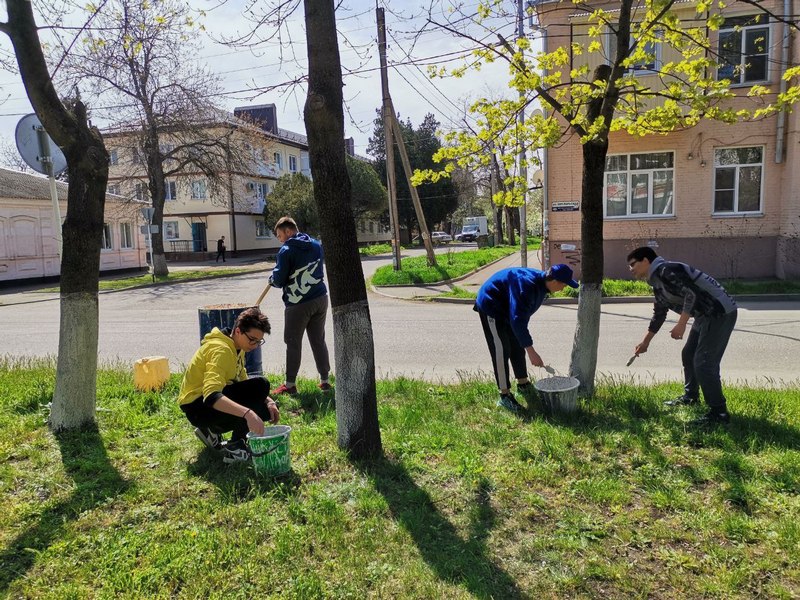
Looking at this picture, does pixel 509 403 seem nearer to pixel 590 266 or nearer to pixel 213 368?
pixel 590 266

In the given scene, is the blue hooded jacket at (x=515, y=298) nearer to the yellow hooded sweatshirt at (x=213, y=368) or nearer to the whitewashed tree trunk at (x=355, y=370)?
the whitewashed tree trunk at (x=355, y=370)

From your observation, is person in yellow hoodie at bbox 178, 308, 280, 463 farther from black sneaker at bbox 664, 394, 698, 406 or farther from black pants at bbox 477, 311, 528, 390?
black sneaker at bbox 664, 394, 698, 406

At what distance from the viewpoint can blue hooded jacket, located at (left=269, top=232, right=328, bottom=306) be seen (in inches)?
230

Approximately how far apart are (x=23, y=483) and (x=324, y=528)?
219 cm

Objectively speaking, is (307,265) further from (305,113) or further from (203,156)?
(203,156)

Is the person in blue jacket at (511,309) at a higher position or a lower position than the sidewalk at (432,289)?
higher

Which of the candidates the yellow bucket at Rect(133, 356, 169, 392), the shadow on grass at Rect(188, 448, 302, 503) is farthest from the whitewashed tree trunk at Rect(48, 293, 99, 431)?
the shadow on grass at Rect(188, 448, 302, 503)

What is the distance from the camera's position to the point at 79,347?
4840 millimetres

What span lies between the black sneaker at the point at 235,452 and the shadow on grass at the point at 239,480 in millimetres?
34

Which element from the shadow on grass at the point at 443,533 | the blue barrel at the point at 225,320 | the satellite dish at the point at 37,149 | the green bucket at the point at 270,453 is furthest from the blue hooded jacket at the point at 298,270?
the satellite dish at the point at 37,149

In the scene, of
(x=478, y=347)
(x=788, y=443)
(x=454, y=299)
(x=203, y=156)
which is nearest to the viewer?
(x=788, y=443)

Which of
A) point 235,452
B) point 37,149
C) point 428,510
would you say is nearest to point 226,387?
point 235,452

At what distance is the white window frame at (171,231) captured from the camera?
4178 centimetres

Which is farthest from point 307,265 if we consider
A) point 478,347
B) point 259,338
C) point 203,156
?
point 203,156
